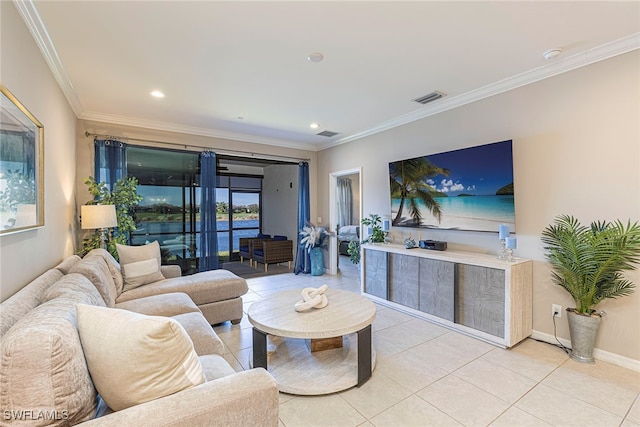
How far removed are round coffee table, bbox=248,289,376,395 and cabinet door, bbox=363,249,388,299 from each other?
1.45m

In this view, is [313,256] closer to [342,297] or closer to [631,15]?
[342,297]

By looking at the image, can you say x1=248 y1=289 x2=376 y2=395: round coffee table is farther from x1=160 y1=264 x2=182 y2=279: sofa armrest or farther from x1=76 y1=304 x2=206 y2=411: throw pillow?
x1=160 y1=264 x2=182 y2=279: sofa armrest

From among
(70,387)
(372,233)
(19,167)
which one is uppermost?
(19,167)

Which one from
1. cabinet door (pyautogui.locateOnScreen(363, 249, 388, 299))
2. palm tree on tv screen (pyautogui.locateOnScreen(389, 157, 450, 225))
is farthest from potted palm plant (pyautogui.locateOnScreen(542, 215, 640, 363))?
cabinet door (pyautogui.locateOnScreen(363, 249, 388, 299))

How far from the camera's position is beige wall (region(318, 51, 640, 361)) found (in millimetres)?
2498

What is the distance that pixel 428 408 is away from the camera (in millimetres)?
2004

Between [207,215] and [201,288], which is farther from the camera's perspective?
[207,215]

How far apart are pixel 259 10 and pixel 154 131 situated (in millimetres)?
3485

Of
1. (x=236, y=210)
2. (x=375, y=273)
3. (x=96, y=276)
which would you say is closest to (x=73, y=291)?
(x=96, y=276)

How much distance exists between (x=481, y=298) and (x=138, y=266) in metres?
3.83

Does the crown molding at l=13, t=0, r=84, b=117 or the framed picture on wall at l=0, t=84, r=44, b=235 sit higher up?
the crown molding at l=13, t=0, r=84, b=117

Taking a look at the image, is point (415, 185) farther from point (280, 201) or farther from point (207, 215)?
point (280, 201)

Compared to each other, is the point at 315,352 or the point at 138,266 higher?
the point at 138,266

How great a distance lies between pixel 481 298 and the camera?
3057mm
